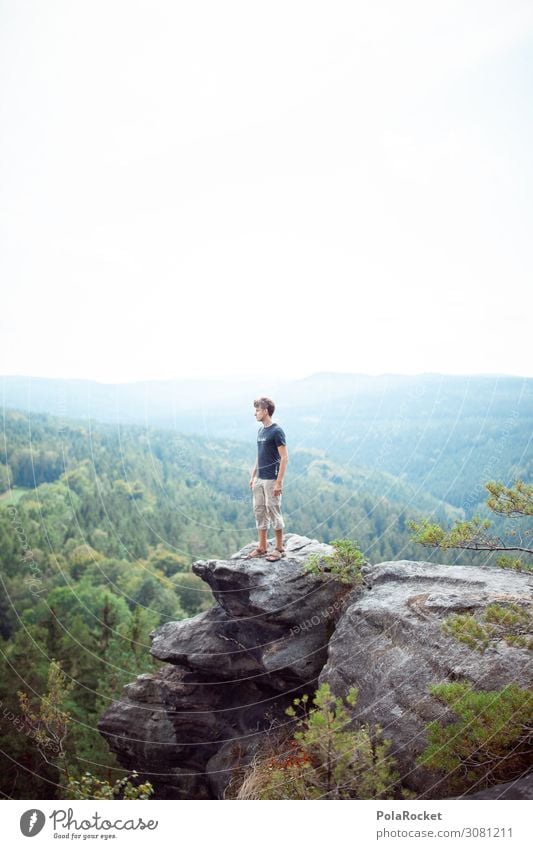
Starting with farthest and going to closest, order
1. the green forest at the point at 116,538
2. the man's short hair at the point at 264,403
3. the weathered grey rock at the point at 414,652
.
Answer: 1. the green forest at the point at 116,538
2. the man's short hair at the point at 264,403
3. the weathered grey rock at the point at 414,652

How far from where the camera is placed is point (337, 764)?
23.5ft

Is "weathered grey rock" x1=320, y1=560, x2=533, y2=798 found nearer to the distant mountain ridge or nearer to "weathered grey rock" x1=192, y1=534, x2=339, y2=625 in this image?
"weathered grey rock" x1=192, y1=534, x2=339, y2=625

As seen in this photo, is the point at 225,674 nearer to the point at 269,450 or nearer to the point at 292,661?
the point at 292,661

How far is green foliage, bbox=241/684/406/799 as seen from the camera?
7.01m

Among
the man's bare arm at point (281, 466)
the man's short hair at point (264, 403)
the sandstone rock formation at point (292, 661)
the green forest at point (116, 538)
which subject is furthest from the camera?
the green forest at point (116, 538)

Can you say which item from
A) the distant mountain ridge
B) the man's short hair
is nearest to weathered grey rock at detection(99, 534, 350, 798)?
the man's short hair

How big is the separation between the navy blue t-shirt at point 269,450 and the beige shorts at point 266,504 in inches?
6.2

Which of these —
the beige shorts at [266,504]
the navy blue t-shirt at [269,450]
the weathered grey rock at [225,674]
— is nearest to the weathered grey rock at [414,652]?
the weathered grey rock at [225,674]

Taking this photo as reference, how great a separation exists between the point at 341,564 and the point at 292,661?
1.87 m

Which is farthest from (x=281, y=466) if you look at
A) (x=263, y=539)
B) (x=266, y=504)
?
(x=263, y=539)

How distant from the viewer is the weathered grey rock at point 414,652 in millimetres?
7578

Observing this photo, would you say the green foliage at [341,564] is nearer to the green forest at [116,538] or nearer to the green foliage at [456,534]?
the green foliage at [456,534]

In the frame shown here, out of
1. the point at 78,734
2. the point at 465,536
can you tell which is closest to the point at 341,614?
the point at 465,536
